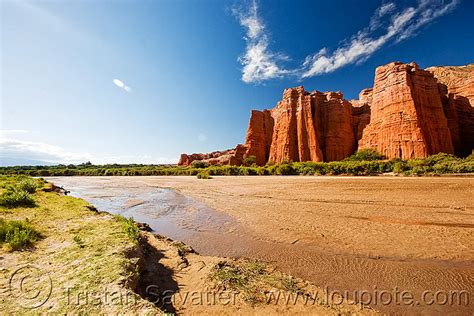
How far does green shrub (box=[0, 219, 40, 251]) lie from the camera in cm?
505

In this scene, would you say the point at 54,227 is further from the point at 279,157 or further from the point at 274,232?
the point at 279,157

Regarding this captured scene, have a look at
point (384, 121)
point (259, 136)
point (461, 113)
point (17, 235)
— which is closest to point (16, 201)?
point (17, 235)

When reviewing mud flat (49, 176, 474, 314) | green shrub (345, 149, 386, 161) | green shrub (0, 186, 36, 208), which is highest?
green shrub (345, 149, 386, 161)

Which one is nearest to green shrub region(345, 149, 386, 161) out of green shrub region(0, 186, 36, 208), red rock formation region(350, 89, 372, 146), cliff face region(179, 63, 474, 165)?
cliff face region(179, 63, 474, 165)

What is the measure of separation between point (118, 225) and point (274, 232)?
18.3 ft

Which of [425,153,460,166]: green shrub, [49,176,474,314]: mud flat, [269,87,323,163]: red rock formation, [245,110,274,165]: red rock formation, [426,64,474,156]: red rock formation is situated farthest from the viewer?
[245,110,274,165]: red rock formation

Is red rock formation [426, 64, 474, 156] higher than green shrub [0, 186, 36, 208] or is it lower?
higher

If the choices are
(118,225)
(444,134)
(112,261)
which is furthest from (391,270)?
(444,134)

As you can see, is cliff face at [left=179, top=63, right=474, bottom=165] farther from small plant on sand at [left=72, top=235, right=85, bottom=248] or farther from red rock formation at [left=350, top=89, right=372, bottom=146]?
small plant on sand at [left=72, top=235, right=85, bottom=248]

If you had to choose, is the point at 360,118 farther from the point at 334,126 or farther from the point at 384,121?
the point at 384,121

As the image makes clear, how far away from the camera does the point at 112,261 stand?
425 cm

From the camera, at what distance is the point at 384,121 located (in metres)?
50.6

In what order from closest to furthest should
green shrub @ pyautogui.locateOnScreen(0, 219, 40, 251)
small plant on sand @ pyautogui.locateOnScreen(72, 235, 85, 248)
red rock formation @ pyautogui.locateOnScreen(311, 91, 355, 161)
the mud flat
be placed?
the mud flat, green shrub @ pyautogui.locateOnScreen(0, 219, 40, 251), small plant on sand @ pyautogui.locateOnScreen(72, 235, 85, 248), red rock formation @ pyautogui.locateOnScreen(311, 91, 355, 161)

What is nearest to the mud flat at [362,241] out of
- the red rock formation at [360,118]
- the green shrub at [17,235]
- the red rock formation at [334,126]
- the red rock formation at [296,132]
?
the green shrub at [17,235]
